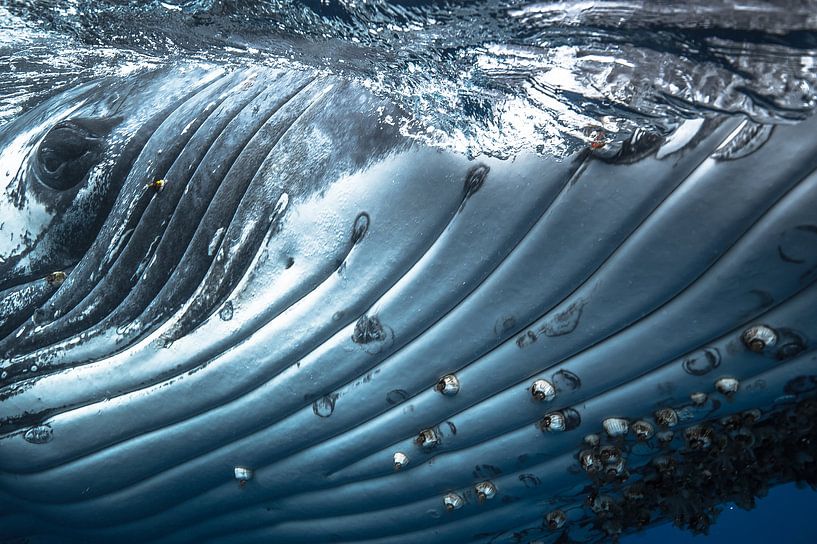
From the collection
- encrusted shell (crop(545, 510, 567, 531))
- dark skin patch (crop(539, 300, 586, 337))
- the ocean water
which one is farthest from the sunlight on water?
encrusted shell (crop(545, 510, 567, 531))

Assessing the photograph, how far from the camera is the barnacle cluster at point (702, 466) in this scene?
2.63 metres

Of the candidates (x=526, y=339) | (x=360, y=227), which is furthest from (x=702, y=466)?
(x=360, y=227)

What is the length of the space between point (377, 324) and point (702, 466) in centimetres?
151

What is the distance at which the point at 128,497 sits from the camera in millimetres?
3348

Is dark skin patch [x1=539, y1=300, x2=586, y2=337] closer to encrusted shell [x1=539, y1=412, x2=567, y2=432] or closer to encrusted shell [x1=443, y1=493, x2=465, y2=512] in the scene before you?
encrusted shell [x1=539, y1=412, x2=567, y2=432]

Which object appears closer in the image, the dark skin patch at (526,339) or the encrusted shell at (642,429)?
the dark skin patch at (526,339)

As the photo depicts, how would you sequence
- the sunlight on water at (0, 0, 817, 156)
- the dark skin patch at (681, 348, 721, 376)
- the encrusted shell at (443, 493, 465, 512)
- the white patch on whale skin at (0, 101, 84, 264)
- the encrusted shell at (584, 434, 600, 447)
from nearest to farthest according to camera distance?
the sunlight on water at (0, 0, 817, 156) → the dark skin patch at (681, 348, 721, 376) → the encrusted shell at (584, 434, 600, 447) → the encrusted shell at (443, 493, 465, 512) → the white patch on whale skin at (0, 101, 84, 264)

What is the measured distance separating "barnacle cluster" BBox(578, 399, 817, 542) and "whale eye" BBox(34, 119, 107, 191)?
→ 2.69 metres

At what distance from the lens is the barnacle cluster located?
263cm

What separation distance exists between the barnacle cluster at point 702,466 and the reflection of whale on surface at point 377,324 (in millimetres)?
15

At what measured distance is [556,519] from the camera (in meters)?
3.29

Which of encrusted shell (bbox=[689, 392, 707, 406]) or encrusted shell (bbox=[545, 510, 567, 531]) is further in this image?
encrusted shell (bbox=[545, 510, 567, 531])

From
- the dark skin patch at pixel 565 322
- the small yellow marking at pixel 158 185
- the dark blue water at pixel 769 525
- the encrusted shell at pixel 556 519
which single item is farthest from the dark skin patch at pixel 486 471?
the dark blue water at pixel 769 525

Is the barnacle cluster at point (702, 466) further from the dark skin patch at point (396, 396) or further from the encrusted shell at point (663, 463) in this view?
the dark skin patch at point (396, 396)
